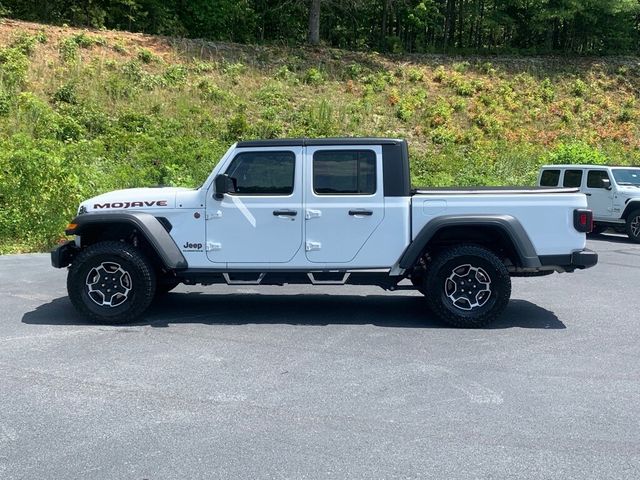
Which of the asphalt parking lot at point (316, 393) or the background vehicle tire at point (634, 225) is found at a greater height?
the background vehicle tire at point (634, 225)

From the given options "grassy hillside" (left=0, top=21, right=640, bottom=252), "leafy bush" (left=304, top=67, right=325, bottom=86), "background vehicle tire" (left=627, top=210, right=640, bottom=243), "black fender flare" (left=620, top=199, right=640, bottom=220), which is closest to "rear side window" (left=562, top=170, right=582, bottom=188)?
"black fender flare" (left=620, top=199, right=640, bottom=220)

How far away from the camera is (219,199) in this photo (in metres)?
7.02

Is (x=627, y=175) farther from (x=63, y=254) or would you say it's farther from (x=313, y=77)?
(x=313, y=77)

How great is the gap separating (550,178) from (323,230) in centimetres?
1198

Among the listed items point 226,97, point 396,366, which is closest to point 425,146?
point 226,97

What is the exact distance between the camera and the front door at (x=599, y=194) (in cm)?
1593

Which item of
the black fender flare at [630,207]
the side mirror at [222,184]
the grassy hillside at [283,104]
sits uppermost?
the grassy hillside at [283,104]

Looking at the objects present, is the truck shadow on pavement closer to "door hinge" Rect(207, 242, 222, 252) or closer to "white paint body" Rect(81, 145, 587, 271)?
"white paint body" Rect(81, 145, 587, 271)

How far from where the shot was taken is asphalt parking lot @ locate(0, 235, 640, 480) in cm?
393

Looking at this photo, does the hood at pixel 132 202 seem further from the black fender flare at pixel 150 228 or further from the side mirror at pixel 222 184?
the side mirror at pixel 222 184

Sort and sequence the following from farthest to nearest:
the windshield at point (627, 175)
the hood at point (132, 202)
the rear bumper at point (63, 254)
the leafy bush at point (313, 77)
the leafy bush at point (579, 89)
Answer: the leafy bush at point (579, 89) → the leafy bush at point (313, 77) → the windshield at point (627, 175) → the rear bumper at point (63, 254) → the hood at point (132, 202)

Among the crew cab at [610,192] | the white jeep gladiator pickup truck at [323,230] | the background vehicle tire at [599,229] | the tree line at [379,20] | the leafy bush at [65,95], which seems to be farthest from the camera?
the tree line at [379,20]

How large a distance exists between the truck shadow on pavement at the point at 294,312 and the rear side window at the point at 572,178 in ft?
30.0

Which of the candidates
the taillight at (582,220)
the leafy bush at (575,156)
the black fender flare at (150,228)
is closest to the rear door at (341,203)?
the black fender flare at (150,228)
